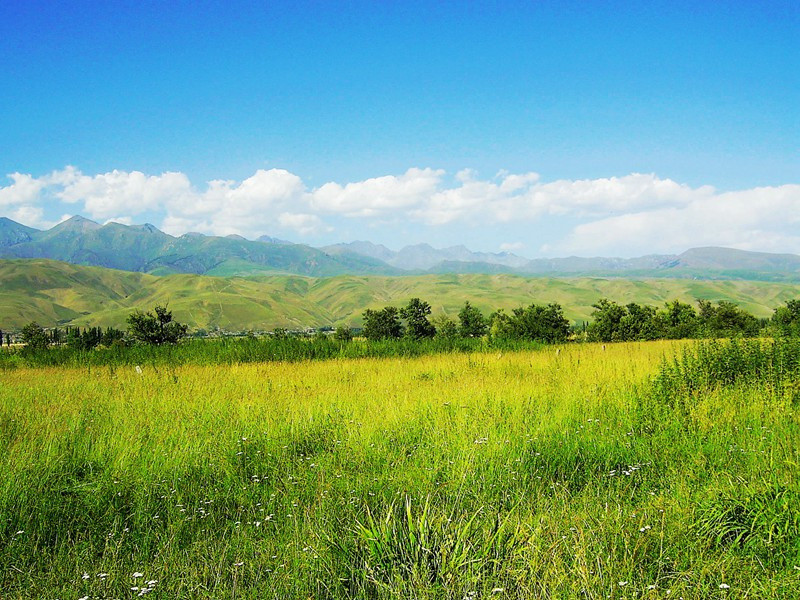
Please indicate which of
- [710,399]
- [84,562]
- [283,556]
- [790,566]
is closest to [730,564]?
[790,566]

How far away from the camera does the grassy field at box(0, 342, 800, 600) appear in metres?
3.38

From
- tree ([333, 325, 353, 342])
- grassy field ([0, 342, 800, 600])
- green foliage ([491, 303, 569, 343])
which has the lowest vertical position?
green foliage ([491, 303, 569, 343])

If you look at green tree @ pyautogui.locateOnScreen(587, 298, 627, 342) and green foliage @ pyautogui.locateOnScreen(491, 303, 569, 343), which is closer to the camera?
green foliage @ pyautogui.locateOnScreen(491, 303, 569, 343)

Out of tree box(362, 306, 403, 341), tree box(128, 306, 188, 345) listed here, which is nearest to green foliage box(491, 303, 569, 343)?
tree box(362, 306, 403, 341)

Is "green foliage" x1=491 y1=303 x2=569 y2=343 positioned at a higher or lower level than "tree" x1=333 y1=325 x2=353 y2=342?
lower

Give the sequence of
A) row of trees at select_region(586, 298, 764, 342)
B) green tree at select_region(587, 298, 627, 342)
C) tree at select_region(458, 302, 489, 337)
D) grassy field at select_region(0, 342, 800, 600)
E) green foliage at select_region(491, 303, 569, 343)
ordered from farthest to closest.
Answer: tree at select_region(458, 302, 489, 337) < green tree at select_region(587, 298, 627, 342) < row of trees at select_region(586, 298, 764, 342) < green foliage at select_region(491, 303, 569, 343) < grassy field at select_region(0, 342, 800, 600)

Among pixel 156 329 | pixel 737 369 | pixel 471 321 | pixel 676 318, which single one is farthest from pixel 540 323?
pixel 156 329

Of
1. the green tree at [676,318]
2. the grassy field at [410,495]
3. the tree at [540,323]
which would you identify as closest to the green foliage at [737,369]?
the grassy field at [410,495]

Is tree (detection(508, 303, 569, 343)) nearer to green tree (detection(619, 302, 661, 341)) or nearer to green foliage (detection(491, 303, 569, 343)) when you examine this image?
green foliage (detection(491, 303, 569, 343))

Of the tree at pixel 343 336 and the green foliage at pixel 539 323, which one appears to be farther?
the green foliage at pixel 539 323

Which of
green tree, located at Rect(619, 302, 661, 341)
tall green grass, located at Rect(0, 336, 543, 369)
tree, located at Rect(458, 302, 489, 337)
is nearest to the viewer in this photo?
tall green grass, located at Rect(0, 336, 543, 369)

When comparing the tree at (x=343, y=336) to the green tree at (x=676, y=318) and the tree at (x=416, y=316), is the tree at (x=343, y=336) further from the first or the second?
the green tree at (x=676, y=318)

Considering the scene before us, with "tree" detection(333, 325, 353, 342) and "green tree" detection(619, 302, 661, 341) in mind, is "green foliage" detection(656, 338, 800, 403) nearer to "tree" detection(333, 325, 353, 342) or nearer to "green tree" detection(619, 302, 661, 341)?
"tree" detection(333, 325, 353, 342)

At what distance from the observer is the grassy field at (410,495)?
11.1 feet
